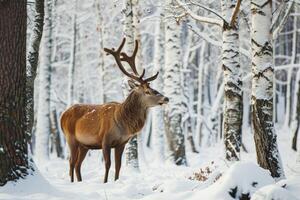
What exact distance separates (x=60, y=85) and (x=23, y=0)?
24.4m

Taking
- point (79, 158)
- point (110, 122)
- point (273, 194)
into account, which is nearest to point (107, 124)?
point (110, 122)

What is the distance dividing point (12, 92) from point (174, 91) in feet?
25.6

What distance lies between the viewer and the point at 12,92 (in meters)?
6.24

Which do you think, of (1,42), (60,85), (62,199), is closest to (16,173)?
(62,199)

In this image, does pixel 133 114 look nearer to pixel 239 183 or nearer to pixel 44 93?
pixel 239 183

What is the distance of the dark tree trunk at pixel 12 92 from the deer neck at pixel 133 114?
2904mm

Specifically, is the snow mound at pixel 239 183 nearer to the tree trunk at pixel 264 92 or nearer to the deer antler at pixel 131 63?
the tree trunk at pixel 264 92

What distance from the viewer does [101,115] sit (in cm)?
935

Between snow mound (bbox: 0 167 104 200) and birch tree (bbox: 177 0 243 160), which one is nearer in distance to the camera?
snow mound (bbox: 0 167 104 200)

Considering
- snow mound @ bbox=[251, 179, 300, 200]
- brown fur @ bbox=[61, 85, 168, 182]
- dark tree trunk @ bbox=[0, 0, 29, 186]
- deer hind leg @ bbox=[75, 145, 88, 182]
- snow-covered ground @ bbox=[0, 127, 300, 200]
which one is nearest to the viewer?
snow mound @ bbox=[251, 179, 300, 200]

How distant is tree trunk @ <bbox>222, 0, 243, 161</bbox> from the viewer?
842 centimetres

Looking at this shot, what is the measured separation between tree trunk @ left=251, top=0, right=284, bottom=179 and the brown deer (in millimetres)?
2279

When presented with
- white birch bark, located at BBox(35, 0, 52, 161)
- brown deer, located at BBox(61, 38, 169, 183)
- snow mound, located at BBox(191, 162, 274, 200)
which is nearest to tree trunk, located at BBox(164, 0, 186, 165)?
brown deer, located at BBox(61, 38, 169, 183)

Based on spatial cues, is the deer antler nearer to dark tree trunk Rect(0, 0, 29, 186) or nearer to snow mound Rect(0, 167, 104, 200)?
dark tree trunk Rect(0, 0, 29, 186)
